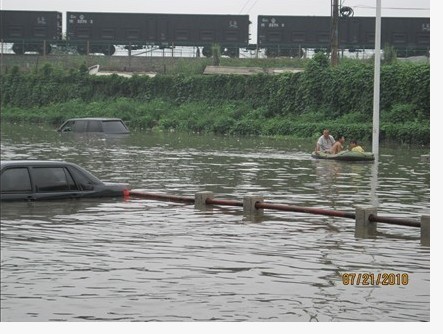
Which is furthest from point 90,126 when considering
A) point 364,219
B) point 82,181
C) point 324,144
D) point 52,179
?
point 364,219

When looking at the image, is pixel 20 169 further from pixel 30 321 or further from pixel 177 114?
pixel 177 114

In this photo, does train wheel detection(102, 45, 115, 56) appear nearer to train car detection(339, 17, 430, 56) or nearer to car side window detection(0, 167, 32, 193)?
train car detection(339, 17, 430, 56)

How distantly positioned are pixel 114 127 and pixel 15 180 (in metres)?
24.4

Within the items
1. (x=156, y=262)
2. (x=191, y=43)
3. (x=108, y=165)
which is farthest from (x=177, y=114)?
(x=156, y=262)

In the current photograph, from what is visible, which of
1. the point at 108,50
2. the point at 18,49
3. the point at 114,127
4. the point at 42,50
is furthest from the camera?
the point at 108,50

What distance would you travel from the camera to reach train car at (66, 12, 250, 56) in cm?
5138

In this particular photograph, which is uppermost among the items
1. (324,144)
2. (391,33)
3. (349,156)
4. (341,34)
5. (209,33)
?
(209,33)

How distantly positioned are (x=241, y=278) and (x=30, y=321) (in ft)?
8.66

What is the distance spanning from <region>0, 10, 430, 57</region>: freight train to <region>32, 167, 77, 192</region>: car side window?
3213 cm

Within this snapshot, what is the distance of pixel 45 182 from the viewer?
15.8 m

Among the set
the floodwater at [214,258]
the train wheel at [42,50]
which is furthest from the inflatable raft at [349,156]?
the train wheel at [42,50]

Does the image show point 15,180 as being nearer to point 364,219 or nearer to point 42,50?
point 364,219
